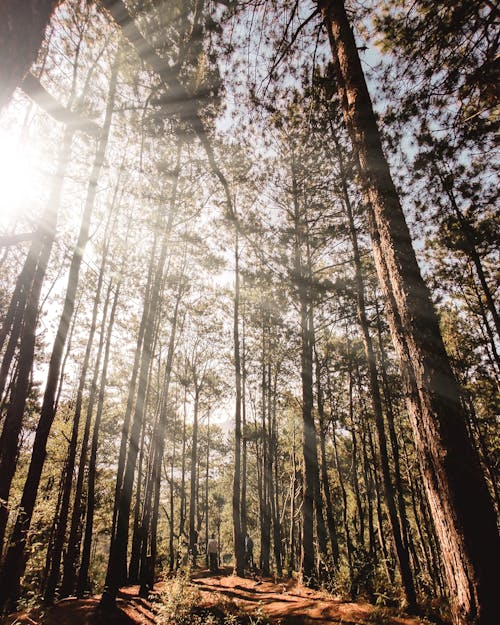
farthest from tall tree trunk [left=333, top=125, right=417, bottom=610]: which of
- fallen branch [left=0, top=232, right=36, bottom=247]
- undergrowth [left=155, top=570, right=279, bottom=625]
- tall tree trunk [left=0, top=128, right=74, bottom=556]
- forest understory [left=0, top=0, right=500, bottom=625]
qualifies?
fallen branch [left=0, top=232, right=36, bottom=247]

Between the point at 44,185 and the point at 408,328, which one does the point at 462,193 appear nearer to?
the point at 408,328

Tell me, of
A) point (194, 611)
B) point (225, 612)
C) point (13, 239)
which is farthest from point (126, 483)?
point (13, 239)

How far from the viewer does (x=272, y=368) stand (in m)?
17.1

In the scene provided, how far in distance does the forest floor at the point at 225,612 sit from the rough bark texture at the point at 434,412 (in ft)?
16.0

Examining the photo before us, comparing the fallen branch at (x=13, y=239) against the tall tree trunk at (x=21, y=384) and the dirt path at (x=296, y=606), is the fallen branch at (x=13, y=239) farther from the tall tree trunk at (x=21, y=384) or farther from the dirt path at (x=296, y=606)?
the dirt path at (x=296, y=606)

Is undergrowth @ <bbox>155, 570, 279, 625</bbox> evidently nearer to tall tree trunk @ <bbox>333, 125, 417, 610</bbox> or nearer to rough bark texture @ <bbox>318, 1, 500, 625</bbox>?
tall tree trunk @ <bbox>333, 125, 417, 610</bbox>

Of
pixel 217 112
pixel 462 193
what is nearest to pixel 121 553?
pixel 217 112

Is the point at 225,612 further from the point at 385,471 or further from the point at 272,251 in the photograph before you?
the point at 272,251

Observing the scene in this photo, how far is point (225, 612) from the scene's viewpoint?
22.1 feet

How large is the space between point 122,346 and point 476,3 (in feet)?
51.5

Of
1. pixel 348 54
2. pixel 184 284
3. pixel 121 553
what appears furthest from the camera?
pixel 184 284

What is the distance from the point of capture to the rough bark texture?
2.08 metres

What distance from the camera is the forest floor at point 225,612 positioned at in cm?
575

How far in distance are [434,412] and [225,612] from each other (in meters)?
7.49
